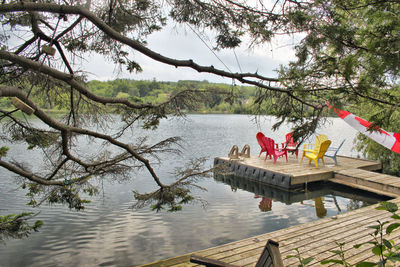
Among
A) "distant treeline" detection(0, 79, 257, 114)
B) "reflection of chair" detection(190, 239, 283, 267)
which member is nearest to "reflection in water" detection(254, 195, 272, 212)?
"distant treeline" detection(0, 79, 257, 114)

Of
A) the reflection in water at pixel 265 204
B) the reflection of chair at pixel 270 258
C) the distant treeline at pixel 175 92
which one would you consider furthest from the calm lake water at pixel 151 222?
the reflection of chair at pixel 270 258

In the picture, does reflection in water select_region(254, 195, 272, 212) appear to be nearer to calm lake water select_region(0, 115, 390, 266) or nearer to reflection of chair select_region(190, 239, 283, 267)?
calm lake water select_region(0, 115, 390, 266)

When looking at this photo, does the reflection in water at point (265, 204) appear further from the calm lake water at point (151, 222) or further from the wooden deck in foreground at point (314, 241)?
the wooden deck in foreground at point (314, 241)

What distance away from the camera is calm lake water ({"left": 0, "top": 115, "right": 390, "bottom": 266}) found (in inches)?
192

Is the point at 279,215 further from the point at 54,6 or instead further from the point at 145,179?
the point at 54,6

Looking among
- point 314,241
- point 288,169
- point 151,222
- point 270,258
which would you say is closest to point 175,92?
point 270,258

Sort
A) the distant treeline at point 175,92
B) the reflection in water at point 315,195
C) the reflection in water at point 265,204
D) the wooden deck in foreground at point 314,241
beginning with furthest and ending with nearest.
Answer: the reflection in water at point 315,195, the reflection in water at point 265,204, the wooden deck in foreground at point 314,241, the distant treeline at point 175,92

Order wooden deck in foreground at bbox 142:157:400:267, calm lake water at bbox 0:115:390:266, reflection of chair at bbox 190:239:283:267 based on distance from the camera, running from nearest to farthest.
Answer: reflection of chair at bbox 190:239:283:267 → wooden deck in foreground at bbox 142:157:400:267 → calm lake water at bbox 0:115:390:266

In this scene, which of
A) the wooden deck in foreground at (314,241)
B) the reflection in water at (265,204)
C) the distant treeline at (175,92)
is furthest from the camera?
the reflection in water at (265,204)

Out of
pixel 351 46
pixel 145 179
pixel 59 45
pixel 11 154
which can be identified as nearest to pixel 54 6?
pixel 59 45

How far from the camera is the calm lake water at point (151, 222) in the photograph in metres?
4.87

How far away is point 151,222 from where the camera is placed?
624 centimetres

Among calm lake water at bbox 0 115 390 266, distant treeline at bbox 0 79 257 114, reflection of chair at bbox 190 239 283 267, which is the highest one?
distant treeline at bbox 0 79 257 114

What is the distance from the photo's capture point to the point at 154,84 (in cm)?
420
